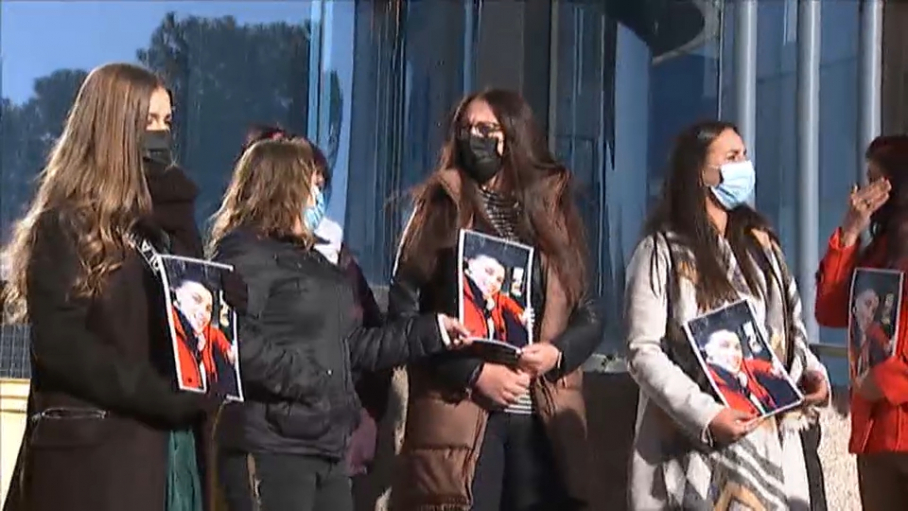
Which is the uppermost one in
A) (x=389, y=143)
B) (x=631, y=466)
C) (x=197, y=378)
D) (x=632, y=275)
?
(x=389, y=143)

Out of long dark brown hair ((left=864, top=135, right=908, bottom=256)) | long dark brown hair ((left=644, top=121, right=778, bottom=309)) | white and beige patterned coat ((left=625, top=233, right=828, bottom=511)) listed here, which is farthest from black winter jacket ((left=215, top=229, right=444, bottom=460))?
long dark brown hair ((left=864, top=135, right=908, bottom=256))

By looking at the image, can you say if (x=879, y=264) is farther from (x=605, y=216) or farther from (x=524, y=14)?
(x=524, y=14)

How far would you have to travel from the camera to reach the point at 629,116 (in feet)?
20.6

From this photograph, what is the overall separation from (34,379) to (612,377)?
2249mm

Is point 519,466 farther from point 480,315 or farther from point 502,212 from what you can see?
point 502,212

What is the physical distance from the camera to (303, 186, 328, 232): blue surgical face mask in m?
4.32

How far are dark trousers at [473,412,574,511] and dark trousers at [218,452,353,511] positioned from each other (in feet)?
1.44

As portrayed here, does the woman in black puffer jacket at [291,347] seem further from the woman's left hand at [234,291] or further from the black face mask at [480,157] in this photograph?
the black face mask at [480,157]

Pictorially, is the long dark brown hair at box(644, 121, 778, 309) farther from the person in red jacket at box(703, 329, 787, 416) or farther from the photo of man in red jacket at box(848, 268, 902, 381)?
the photo of man in red jacket at box(848, 268, 902, 381)

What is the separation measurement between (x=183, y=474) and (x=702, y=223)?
5.18 feet

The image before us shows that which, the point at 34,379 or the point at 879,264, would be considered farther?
the point at 879,264

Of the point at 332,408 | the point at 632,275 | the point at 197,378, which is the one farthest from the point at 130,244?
the point at 632,275

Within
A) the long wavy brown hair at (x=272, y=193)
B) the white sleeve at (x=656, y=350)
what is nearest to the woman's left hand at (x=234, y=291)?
the long wavy brown hair at (x=272, y=193)

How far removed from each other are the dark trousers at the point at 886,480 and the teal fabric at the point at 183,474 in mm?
2013
